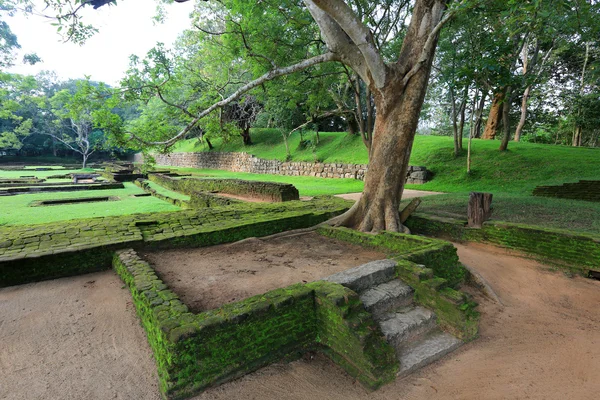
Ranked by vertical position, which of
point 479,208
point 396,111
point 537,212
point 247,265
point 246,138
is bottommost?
point 247,265

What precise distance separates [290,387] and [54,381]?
195 centimetres

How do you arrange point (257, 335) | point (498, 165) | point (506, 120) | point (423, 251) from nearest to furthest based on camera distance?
point (257, 335)
point (423, 251)
point (498, 165)
point (506, 120)

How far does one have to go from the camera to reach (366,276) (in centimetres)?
367

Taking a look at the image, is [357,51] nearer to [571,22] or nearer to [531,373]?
[571,22]

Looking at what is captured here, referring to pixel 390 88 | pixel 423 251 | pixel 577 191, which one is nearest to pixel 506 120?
pixel 577 191

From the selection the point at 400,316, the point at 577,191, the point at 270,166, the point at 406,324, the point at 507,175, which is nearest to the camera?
the point at 406,324

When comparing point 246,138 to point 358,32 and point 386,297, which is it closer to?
A: point 358,32

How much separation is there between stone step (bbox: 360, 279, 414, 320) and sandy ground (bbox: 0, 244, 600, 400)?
71cm

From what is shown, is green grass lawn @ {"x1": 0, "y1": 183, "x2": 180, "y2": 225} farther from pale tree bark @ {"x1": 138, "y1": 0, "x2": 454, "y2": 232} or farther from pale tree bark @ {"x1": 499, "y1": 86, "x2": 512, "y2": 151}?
pale tree bark @ {"x1": 499, "y1": 86, "x2": 512, "y2": 151}

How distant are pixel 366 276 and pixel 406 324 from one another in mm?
667

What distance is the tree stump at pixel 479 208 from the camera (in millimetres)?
5957

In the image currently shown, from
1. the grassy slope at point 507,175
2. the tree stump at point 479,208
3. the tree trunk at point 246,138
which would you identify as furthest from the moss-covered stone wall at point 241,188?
the tree trunk at point 246,138

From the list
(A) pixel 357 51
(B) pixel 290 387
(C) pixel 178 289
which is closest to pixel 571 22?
(A) pixel 357 51

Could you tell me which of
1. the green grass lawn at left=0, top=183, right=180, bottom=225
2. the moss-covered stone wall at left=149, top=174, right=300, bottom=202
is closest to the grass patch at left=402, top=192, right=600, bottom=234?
the moss-covered stone wall at left=149, top=174, right=300, bottom=202
